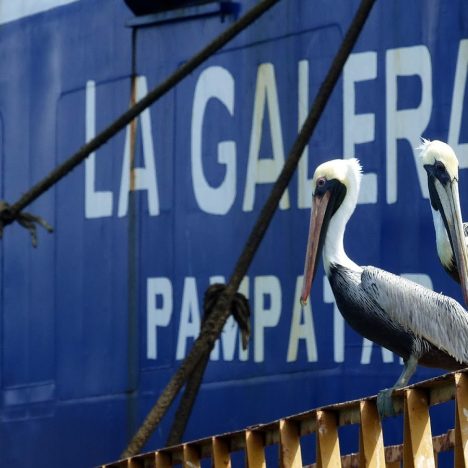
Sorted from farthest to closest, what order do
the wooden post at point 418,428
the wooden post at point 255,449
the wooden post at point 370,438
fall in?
the wooden post at point 255,449
the wooden post at point 370,438
the wooden post at point 418,428

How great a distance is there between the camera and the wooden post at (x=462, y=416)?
498 cm

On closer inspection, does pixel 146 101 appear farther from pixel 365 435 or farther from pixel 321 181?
pixel 365 435

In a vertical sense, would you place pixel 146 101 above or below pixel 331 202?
above

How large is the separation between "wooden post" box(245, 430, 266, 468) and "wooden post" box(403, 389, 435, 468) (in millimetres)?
1124

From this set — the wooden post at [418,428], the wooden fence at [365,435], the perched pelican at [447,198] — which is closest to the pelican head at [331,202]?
the perched pelican at [447,198]

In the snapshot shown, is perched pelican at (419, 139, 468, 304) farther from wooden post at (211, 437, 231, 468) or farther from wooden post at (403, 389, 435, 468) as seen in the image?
wooden post at (403, 389, 435, 468)

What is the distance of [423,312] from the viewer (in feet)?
24.3

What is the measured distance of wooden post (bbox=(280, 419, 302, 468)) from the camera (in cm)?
611

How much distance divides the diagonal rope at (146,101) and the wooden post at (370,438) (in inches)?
166

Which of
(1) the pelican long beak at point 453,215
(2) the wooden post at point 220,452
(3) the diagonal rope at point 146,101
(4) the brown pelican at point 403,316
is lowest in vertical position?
(2) the wooden post at point 220,452

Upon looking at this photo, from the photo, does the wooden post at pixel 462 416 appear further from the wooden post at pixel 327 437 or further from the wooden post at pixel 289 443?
the wooden post at pixel 289 443

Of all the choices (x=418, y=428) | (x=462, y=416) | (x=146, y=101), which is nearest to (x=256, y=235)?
(x=146, y=101)

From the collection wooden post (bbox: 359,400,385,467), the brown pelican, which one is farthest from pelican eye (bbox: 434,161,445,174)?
wooden post (bbox: 359,400,385,467)

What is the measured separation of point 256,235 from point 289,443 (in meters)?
3.18
